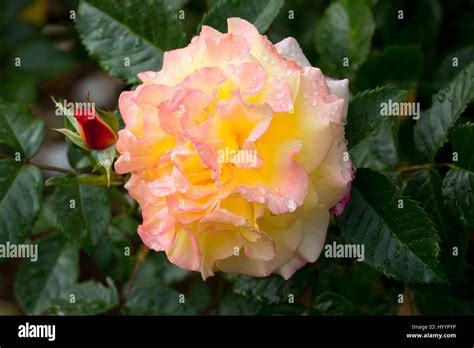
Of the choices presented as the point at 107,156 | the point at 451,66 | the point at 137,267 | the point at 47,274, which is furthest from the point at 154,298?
the point at 451,66

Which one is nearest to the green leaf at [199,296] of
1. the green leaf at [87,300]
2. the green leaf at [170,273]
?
the green leaf at [170,273]

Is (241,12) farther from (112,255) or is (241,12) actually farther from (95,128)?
(112,255)

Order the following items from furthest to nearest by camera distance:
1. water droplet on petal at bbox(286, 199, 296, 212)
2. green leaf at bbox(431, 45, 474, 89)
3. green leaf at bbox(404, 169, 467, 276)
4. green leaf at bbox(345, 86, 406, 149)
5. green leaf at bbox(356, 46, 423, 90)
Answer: green leaf at bbox(431, 45, 474, 89), green leaf at bbox(356, 46, 423, 90), green leaf at bbox(404, 169, 467, 276), green leaf at bbox(345, 86, 406, 149), water droplet on petal at bbox(286, 199, 296, 212)

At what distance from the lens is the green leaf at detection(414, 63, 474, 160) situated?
2.99 feet

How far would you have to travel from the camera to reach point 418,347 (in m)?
0.98

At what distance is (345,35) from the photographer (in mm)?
1197

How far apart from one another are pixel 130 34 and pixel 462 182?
0.49m

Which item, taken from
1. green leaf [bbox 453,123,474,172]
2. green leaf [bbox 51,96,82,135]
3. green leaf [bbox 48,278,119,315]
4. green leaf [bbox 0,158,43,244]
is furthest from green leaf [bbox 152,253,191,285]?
green leaf [bbox 453,123,474,172]

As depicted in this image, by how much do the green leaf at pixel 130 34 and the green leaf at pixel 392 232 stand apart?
0.35m

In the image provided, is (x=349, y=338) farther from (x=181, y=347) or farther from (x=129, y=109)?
(x=129, y=109)

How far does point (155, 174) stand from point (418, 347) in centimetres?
45

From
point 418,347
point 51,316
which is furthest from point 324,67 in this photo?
point 51,316

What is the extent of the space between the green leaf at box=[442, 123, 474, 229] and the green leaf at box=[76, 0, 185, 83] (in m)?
0.40

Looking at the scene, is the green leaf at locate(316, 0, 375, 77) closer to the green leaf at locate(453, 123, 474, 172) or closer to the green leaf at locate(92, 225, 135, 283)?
the green leaf at locate(453, 123, 474, 172)
